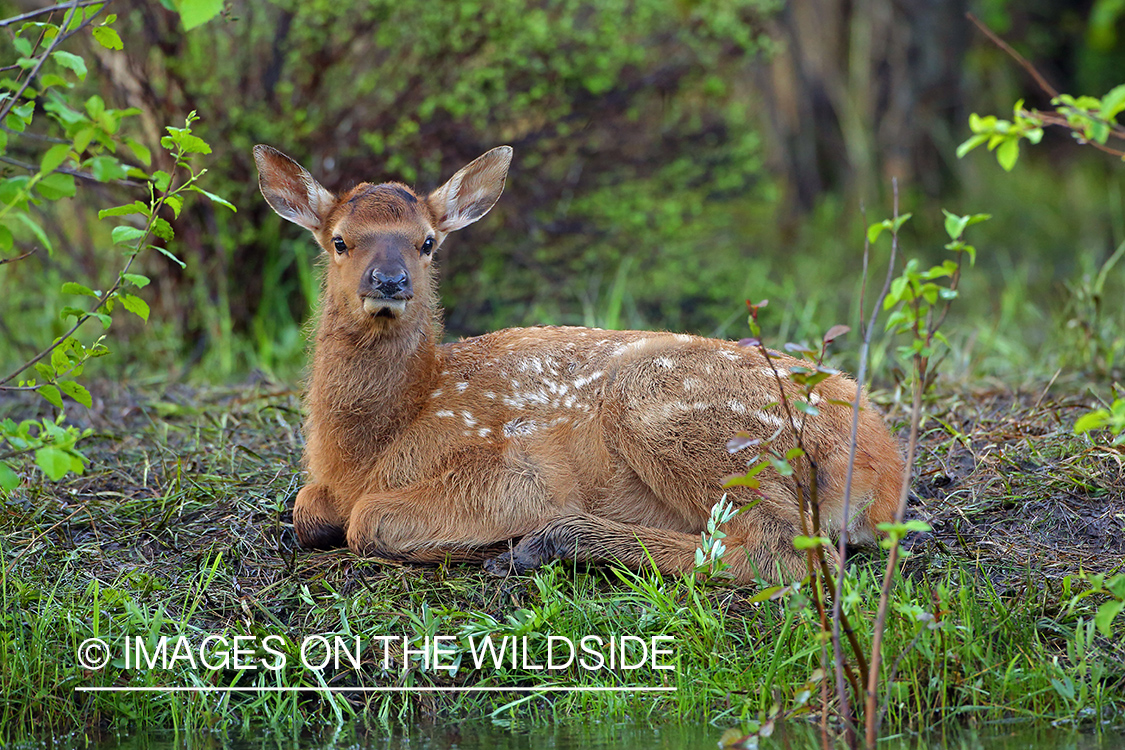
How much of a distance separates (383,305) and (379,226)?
46cm

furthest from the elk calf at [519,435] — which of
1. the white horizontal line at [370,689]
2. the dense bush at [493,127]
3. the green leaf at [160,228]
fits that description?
the dense bush at [493,127]

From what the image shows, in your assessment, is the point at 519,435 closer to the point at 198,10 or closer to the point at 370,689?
the point at 370,689

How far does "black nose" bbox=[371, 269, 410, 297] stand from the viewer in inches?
193

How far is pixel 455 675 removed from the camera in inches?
173

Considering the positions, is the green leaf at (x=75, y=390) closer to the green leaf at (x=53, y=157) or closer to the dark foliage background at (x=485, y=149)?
the green leaf at (x=53, y=157)

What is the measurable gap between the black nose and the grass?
1165 millimetres

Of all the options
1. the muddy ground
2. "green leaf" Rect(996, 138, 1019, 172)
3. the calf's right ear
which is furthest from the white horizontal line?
the calf's right ear

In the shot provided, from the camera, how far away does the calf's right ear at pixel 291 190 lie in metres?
5.50

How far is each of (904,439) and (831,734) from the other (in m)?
2.63

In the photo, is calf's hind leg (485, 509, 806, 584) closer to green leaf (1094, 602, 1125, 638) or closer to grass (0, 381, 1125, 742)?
grass (0, 381, 1125, 742)

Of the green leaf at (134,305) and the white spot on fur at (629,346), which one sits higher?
the green leaf at (134,305)

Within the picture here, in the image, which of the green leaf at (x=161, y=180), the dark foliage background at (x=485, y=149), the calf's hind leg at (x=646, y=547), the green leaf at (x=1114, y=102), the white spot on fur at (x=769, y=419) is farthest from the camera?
the dark foliage background at (x=485, y=149)

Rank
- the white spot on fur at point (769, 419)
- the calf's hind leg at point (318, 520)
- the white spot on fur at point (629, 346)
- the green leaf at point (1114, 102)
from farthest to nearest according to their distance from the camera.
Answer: the white spot on fur at point (629, 346) → the calf's hind leg at point (318, 520) → the white spot on fur at point (769, 419) → the green leaf at point (1114, 102)

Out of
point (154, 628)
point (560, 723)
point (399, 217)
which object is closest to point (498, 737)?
point (560, 723)
